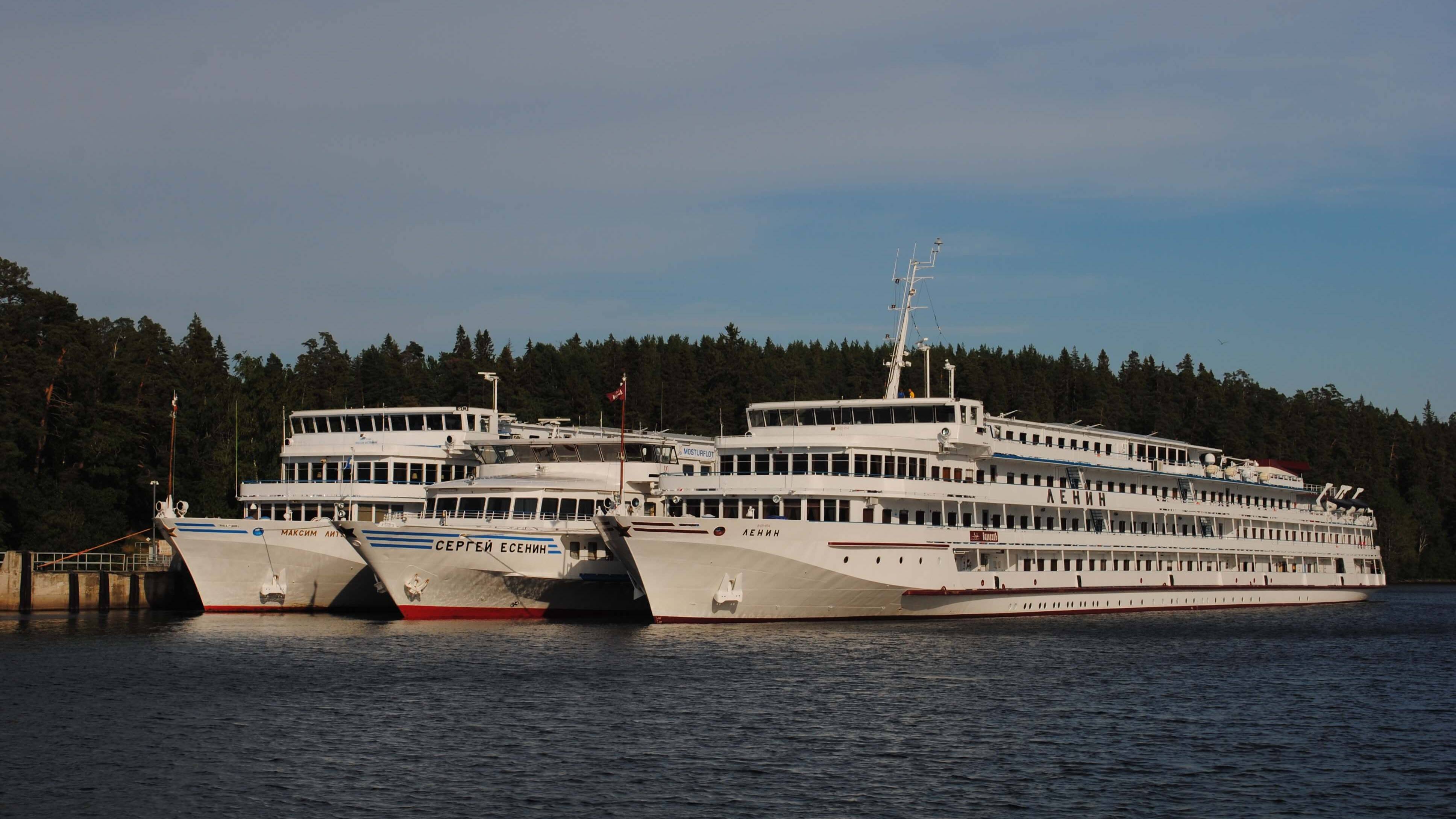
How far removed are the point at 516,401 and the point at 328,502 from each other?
63.3 metres

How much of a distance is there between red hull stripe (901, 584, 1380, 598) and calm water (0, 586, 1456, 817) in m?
1.63

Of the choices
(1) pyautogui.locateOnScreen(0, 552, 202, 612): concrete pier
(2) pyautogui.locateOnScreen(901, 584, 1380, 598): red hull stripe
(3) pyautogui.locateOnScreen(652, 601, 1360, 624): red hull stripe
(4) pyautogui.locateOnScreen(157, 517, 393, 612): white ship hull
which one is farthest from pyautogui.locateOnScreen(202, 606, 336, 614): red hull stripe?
(2) pyautogui.locateOnScreen(901, 584, 1380, 598): red hull stripe

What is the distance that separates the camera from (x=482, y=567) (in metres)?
51.2

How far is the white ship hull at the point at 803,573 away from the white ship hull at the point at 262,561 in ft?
51.3

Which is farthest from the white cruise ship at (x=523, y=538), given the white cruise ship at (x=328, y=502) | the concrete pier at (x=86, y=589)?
the concrete pier at (x=86, y=589)

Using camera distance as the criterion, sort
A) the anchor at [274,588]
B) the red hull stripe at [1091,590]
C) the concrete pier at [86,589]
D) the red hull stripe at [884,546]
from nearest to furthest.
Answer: the red hull stripe at [884,546]
the red hull stripe at [1091,590]
the anchor at [274,588]
the concrete pier at [86,589]

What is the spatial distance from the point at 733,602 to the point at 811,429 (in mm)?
7831

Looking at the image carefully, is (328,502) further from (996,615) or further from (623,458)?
(996,615)

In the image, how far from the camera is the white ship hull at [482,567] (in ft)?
165

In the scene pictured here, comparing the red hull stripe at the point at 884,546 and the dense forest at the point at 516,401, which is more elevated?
the dense forest at the point at 516,401

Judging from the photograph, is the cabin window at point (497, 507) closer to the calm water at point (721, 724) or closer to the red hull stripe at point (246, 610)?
the calm water at point (721, 724)

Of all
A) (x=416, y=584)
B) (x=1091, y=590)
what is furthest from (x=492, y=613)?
(x=1091, y=590)

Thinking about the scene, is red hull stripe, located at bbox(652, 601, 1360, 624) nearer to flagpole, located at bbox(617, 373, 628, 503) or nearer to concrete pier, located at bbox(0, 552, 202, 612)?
flagpole, located at bbox(617, 373, 628, 503)

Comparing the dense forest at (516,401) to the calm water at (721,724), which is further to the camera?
the dense forest at (516,401)
